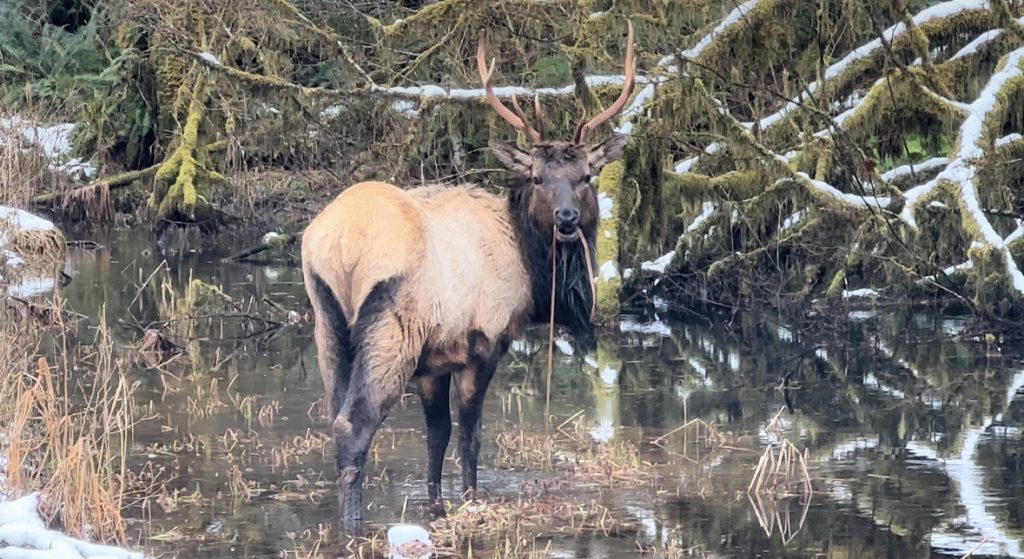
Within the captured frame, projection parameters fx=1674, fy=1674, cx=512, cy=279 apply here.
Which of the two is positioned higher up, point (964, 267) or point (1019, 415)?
point (964, 267)

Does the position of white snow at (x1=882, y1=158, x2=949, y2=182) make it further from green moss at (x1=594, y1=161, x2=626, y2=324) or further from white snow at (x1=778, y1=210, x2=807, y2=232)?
green moss at (x1=594, y1=161, x2=626, y2=324)

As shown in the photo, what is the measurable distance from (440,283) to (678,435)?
247 centimetres

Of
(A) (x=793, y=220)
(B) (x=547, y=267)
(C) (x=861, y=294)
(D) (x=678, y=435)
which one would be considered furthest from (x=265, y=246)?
(B) (x=547, y=267)

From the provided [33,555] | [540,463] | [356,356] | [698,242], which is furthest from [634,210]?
[33,555]

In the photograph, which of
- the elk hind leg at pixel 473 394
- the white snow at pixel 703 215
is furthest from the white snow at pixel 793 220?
the elk hind leg at pixel 473 394

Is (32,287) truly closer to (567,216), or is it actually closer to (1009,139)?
(567,216)

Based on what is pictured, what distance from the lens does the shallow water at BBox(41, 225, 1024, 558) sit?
25.4ft

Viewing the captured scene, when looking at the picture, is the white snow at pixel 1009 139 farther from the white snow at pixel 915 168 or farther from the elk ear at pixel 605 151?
the elk ear at pixel 605 151

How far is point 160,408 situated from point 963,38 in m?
8.30

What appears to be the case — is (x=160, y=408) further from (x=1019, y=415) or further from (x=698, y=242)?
(x=698, y=242)

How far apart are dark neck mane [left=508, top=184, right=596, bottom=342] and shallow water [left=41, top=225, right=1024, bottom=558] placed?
0.91 meters

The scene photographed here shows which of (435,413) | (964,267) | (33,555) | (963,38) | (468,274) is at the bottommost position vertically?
(33,555)

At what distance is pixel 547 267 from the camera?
30.2 ft

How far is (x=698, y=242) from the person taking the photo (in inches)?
624
